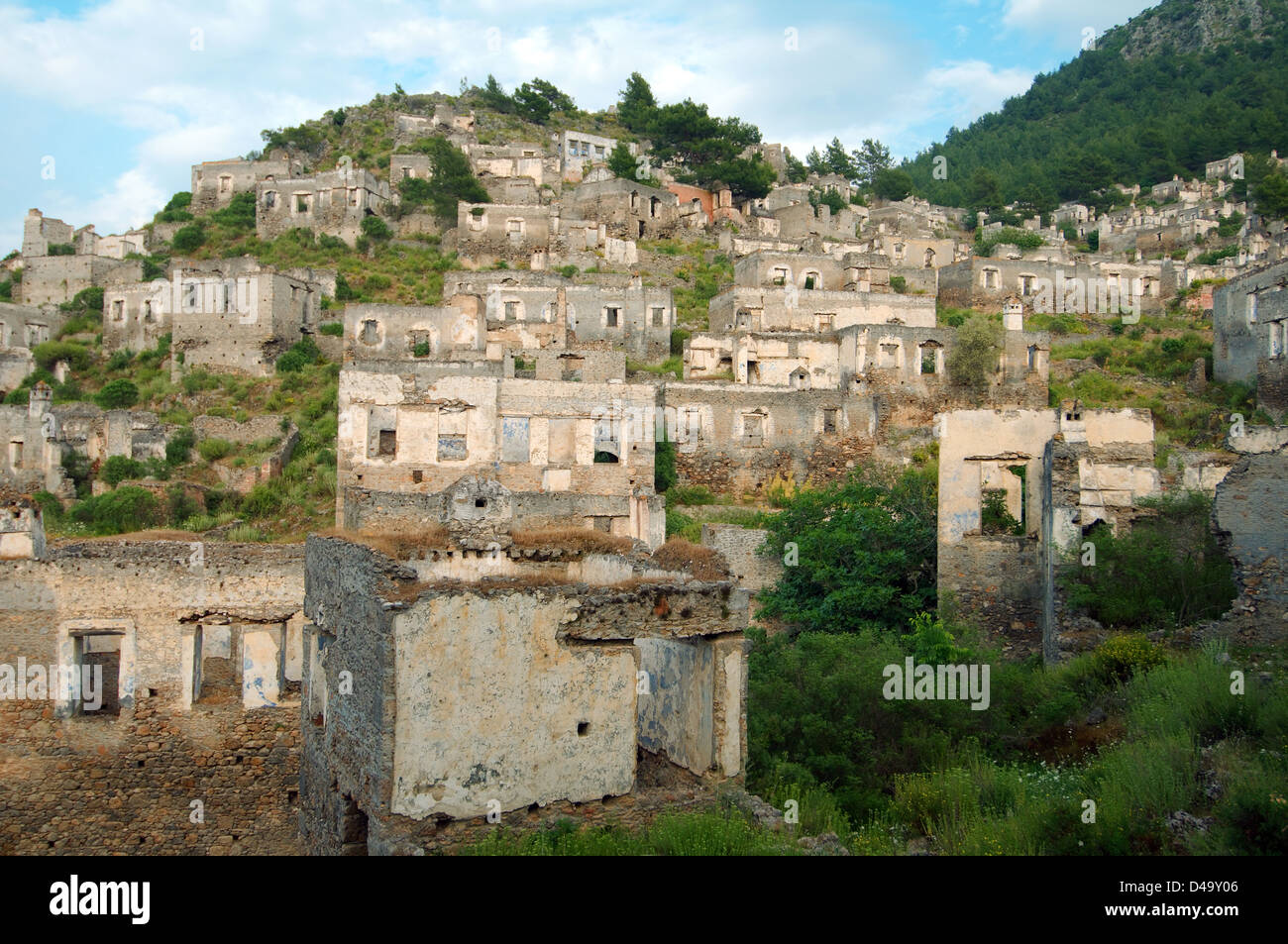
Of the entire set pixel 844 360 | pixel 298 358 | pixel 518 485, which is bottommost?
pixel 518 485

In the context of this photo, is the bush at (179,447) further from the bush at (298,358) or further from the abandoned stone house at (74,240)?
the abandoned stone house at (74,240)

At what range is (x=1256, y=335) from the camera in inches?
1379

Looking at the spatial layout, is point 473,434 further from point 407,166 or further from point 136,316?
point 407,166

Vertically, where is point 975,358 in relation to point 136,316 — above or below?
below

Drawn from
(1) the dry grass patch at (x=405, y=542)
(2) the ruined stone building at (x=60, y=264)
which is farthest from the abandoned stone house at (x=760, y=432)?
(2) the ruined stone building at (x=60, y=264)

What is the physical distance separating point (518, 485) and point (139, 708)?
1429 centimetres

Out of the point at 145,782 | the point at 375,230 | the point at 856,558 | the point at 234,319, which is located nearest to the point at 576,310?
the point at 234,319

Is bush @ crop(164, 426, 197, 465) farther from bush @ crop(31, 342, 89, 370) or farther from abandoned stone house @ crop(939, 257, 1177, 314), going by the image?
abandoned stone house @ crop(939, 257, 1177, 314)

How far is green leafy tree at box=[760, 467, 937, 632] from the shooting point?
70.1ft

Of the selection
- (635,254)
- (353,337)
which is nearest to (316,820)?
(353,337)

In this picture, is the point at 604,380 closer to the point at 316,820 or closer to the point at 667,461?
the point at 667,461

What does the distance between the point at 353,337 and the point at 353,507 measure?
723 inches

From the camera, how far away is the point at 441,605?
8.74m

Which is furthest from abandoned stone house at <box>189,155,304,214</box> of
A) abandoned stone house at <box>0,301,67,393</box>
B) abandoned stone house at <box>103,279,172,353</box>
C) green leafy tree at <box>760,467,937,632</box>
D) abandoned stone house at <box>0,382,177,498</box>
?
green leafy tree at <box>760,467,937,632</box>
